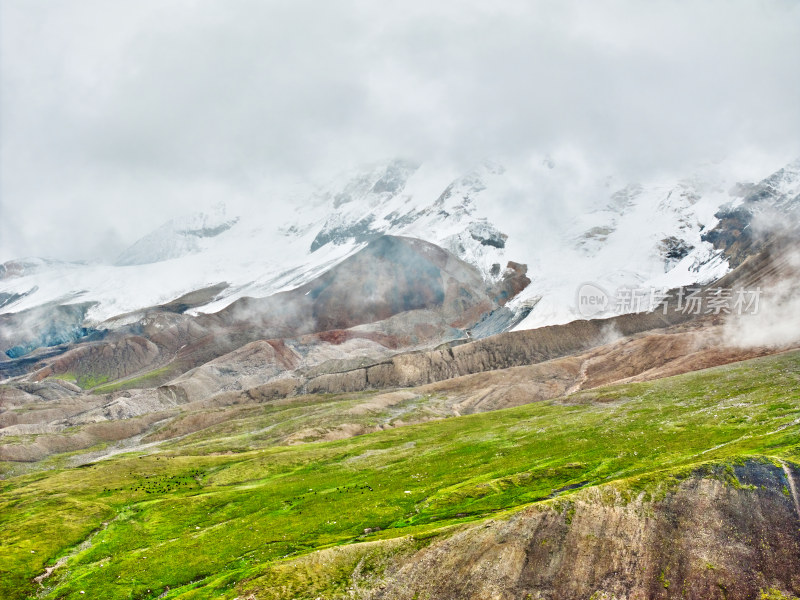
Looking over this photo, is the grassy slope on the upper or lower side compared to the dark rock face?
lower

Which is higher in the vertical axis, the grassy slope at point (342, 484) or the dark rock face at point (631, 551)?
the dark rock face at point (631, 551)

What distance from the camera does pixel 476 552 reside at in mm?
37750

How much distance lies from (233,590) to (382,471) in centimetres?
5114

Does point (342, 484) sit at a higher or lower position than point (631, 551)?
lower

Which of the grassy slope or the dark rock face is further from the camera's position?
the grassy slope

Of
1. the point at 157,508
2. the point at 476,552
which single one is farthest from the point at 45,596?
the point at 476,552

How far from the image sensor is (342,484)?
83000 mm

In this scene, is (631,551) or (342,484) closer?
(631,551)

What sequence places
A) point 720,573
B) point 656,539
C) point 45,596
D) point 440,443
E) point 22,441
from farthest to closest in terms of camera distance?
1. point 22,441
2. point 440,443
3. point 45,596
4. point 656,539
5. point 720,573

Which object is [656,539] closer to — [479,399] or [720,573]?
[720,573]

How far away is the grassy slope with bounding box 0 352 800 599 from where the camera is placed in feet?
168

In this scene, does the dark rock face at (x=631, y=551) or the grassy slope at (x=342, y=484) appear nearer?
the dark rock face at (x=631, y=551)

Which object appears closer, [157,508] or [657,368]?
[157,508]

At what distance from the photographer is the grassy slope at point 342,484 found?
51.2 meters
